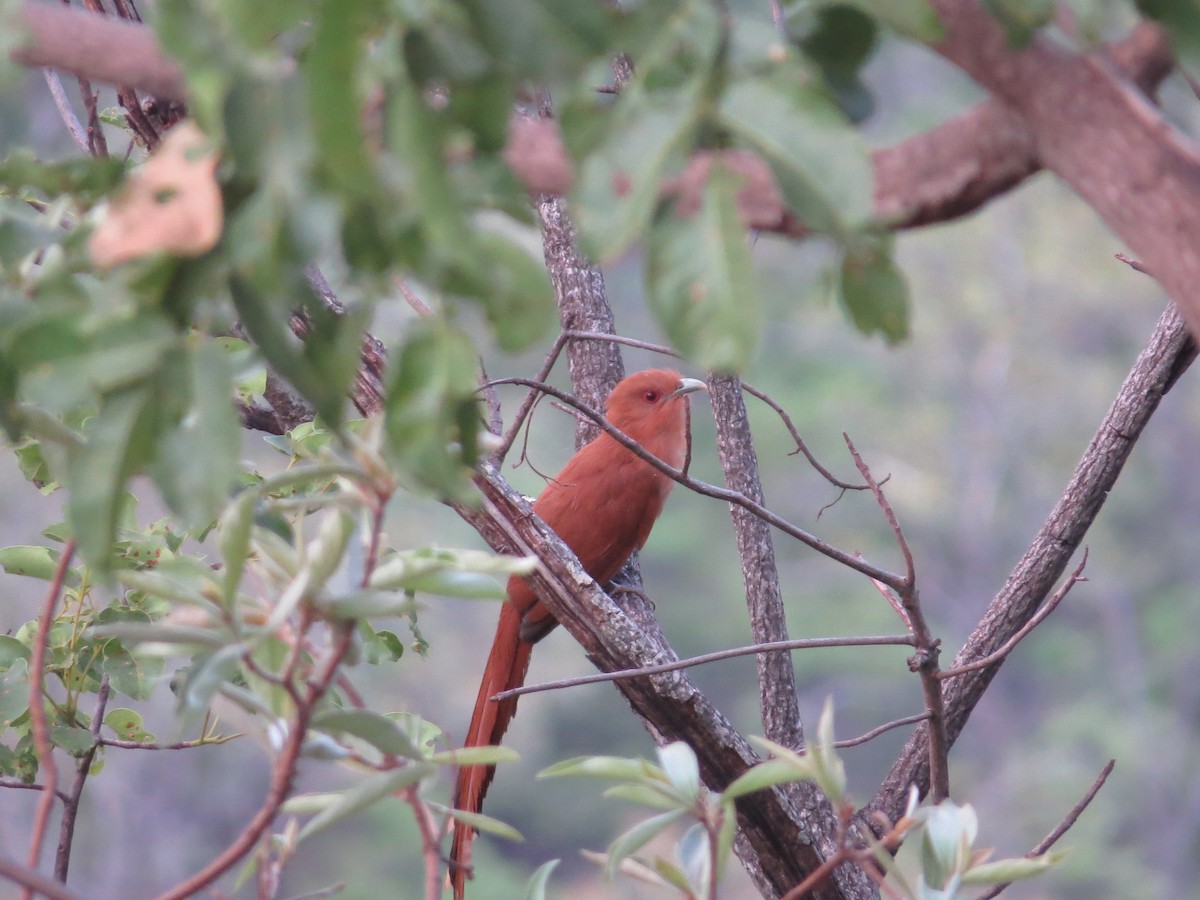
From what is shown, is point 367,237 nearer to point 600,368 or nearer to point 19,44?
point 19,44

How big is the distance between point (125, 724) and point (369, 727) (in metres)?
1.10

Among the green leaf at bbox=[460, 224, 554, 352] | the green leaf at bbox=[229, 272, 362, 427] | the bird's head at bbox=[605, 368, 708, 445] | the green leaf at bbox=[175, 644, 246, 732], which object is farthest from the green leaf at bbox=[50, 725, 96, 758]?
the bird's head at bbox=[605, 368, 708, 445]

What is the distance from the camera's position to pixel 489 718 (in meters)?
2.89

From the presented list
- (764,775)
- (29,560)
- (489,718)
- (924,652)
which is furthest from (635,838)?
(489,718)

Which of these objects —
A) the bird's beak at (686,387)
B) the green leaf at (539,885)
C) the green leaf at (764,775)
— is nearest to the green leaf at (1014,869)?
the green leaf at (764,775)

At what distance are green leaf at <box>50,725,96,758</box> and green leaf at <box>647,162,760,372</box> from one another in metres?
1.45

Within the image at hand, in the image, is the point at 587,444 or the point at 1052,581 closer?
the point at 1052,581

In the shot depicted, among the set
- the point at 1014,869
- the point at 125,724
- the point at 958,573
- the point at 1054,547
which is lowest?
the point at 1014,869

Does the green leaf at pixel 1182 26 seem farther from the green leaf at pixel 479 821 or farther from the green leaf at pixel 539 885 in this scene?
the green leaf at pixel 539 885

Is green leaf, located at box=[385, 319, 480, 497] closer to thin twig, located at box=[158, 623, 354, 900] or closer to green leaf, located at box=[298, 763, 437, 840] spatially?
thin twig, located at box=[158, 623, 354, 900]

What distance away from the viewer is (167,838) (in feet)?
36.5

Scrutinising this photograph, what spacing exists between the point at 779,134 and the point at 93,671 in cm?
156

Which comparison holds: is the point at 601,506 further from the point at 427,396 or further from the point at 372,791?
→ the point at 427,396

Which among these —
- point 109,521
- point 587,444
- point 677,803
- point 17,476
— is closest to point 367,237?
Result: point 109,521
